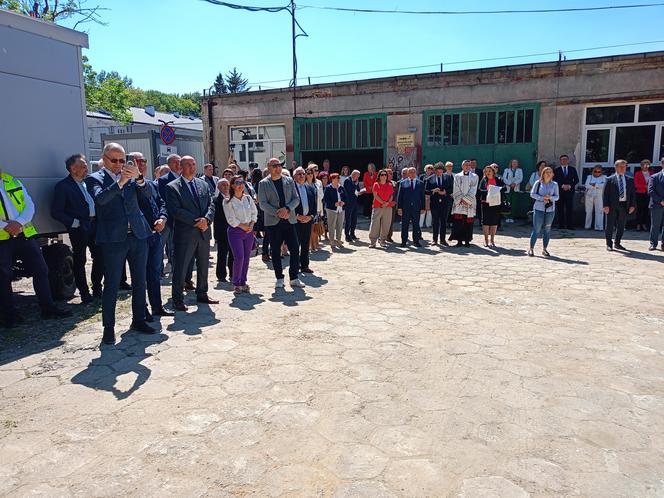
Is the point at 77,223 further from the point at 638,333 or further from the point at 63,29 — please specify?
the point at 638,333

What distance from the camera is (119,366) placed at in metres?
4.61

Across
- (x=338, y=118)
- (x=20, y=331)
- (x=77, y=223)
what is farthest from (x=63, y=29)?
(x=338, y=118)

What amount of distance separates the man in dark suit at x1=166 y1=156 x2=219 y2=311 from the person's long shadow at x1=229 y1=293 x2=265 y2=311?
680mm

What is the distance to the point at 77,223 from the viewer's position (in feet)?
21.8

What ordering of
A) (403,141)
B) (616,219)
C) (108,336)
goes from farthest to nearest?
(403,141) → (616,219) → (108,336)

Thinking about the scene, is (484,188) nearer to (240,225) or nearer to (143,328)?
(240,225)

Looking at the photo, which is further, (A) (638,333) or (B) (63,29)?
(B) (63,29)

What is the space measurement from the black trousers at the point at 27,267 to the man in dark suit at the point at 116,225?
4.34ft

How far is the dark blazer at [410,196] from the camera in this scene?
11226 mm

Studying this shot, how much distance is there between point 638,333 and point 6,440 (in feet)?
19.6

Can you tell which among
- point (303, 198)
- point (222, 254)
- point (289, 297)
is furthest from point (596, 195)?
point (222, 254)

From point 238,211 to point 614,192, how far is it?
309 inches

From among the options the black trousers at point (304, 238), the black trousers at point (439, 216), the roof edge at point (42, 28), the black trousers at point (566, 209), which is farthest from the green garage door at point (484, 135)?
the roof edge at point (42, 28)

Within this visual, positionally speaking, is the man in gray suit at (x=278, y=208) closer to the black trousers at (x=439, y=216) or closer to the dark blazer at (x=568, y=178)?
the black trousers at (x=439, y=216)
